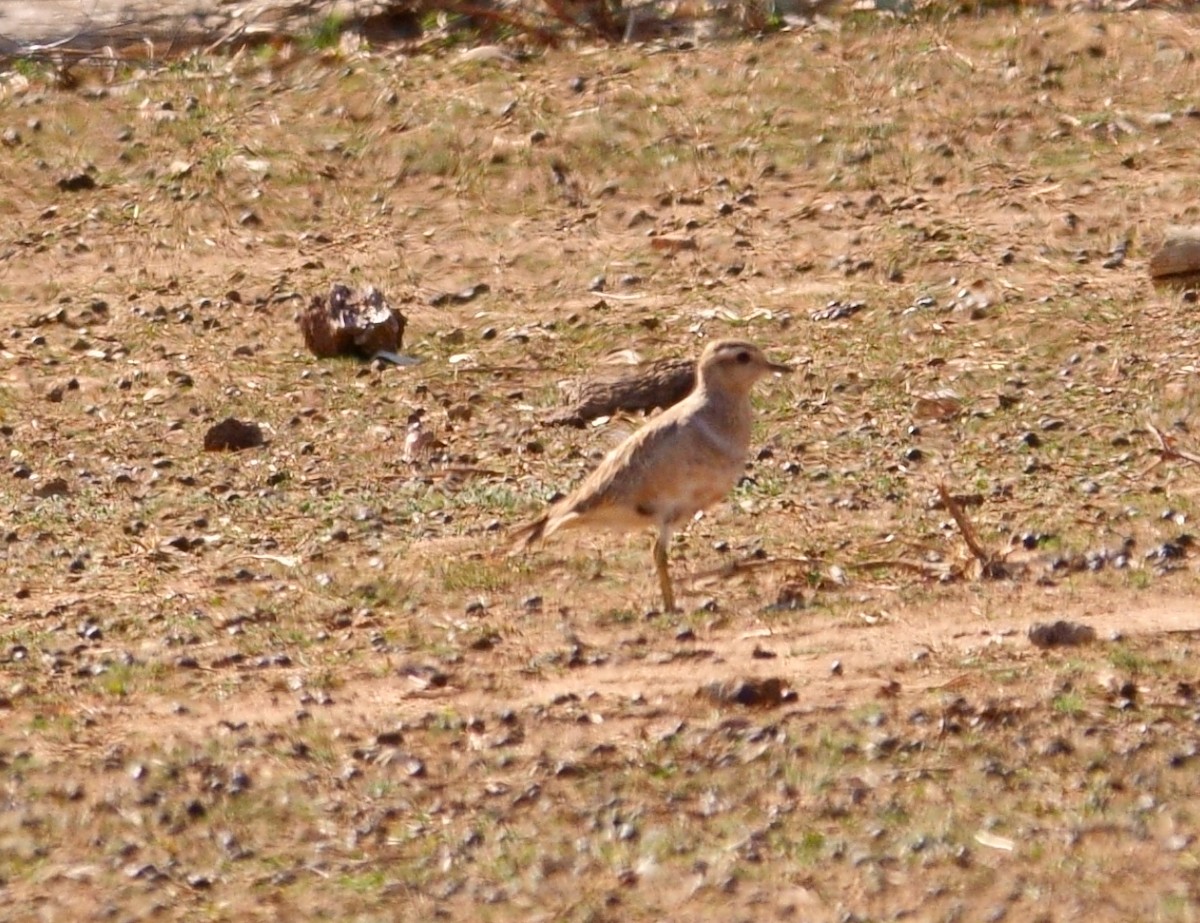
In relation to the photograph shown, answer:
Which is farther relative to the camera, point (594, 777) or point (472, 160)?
point (472, 160)

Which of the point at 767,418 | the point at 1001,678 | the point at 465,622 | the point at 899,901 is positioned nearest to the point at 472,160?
the point at 767,418

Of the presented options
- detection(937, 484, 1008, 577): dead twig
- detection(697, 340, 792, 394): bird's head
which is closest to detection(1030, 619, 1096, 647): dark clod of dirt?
detection(937, 484, 1008, 577): dead twig

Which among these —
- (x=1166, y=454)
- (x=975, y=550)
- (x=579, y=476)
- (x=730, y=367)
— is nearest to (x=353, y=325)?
(x=579, y=476)

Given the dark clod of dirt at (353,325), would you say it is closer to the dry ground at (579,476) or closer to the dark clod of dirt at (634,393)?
the dry ground at (579,476)

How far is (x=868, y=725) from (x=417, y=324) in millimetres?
5707

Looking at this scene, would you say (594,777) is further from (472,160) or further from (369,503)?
(472,160)

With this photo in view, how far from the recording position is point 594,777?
6.77 m

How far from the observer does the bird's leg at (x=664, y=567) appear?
8.19 meters

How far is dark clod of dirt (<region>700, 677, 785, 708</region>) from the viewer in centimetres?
710

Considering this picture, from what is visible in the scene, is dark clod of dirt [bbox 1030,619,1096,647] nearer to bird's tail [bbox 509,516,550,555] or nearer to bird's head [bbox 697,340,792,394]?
bird's head [bbox 697,340,792,394]

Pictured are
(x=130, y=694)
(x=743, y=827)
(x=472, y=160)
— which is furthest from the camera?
(x=472, y=160)

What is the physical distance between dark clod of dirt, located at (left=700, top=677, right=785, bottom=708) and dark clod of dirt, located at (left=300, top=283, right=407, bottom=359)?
4.80m

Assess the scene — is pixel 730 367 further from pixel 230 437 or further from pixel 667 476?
pixel 230 437

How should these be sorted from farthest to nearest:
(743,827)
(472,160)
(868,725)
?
(472,160) < (868,725) < (743,827)
